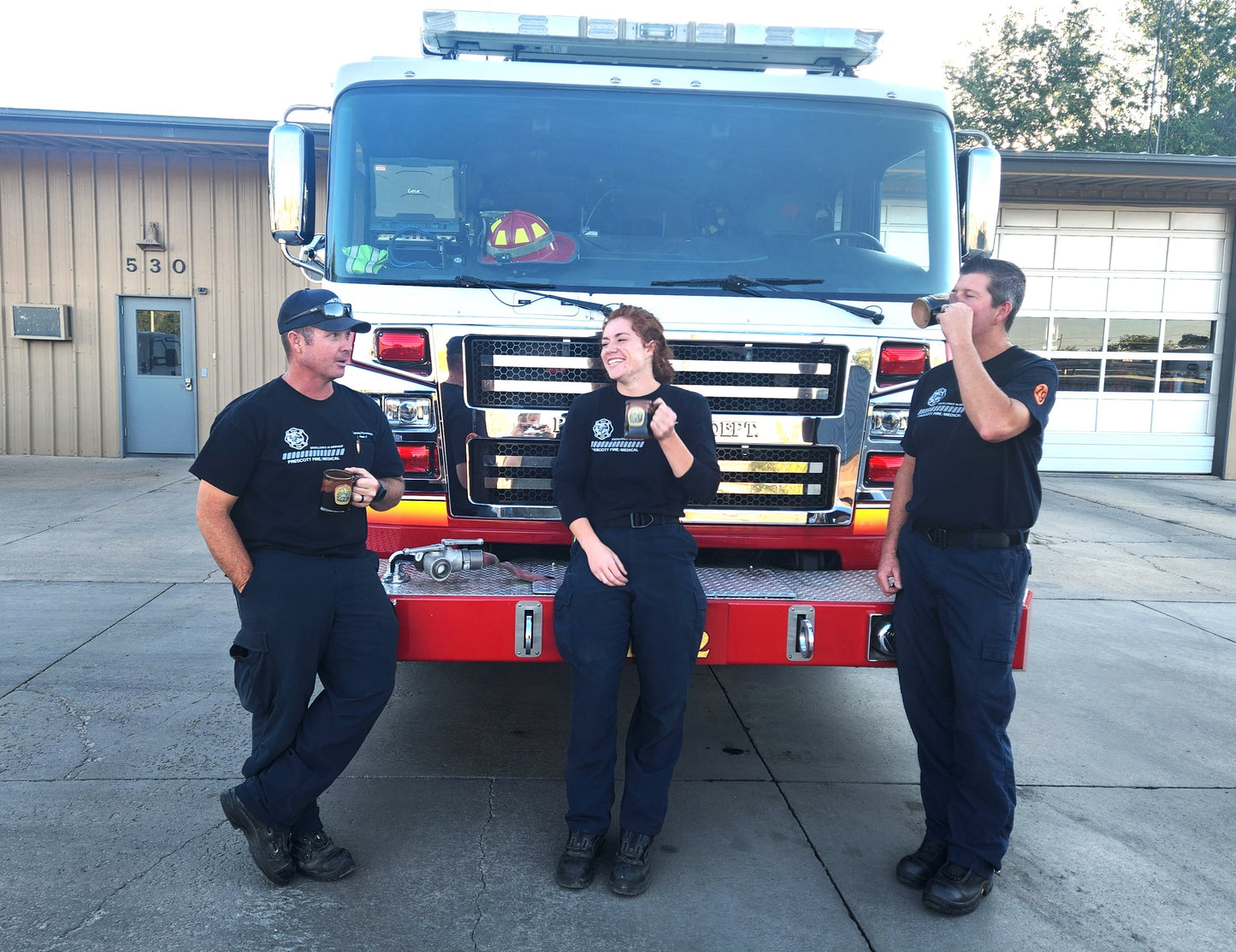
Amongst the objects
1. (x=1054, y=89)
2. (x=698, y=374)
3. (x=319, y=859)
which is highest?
(x=1054, y=89)

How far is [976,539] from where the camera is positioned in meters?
2.99

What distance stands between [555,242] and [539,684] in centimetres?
250

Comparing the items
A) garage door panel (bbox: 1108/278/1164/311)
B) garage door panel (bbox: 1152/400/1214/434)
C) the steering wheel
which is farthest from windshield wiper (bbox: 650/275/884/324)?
garage door panel (bbox: 1152/400/1214/434)

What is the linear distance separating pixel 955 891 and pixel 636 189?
8.94 ft

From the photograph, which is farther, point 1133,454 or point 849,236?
point 1133,454

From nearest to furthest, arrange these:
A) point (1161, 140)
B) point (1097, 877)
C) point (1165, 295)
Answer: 1. point (1097, 877)
2. point (1165, 295)
3. point (1161, 140)

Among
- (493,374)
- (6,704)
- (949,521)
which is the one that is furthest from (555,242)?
(6,704)

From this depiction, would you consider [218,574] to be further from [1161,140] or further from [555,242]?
[1161,140]

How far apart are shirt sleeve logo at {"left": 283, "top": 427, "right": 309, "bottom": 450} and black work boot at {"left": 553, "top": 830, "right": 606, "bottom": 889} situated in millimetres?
1496

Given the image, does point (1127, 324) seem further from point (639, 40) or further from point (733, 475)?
point (733, 475)

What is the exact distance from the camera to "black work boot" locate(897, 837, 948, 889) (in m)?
3.22

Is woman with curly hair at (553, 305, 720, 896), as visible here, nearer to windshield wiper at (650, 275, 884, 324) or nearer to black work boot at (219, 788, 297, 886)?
windshield wiper at (650, 275, 884, 324)

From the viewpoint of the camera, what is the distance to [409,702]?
16.2 feet

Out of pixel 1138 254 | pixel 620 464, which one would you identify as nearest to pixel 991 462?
pixel 620 464
